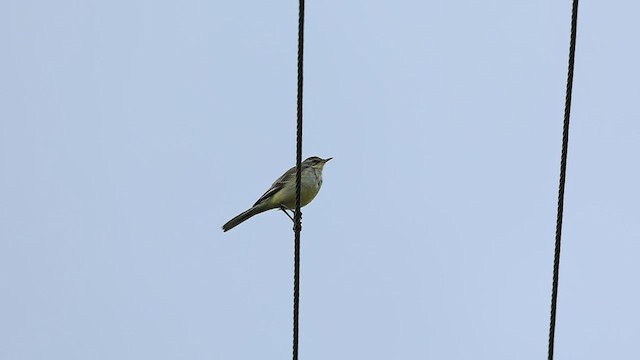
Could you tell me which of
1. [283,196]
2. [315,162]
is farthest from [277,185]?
[315,162]

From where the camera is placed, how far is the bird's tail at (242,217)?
529 inches

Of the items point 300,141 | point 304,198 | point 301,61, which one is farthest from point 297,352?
point 304,198

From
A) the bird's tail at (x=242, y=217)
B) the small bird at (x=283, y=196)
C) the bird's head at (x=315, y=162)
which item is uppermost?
the bird's head at (x=315, y=162)

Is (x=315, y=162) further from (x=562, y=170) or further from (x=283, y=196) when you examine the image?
(x=562, y=170)

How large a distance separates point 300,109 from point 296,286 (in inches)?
47.7

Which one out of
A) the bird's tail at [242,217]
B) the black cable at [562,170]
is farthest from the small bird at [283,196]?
the black cable at [562,170]

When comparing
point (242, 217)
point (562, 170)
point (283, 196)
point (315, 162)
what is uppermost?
point (562, 170)

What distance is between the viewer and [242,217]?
1348 cm

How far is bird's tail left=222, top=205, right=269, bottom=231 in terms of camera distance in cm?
1343

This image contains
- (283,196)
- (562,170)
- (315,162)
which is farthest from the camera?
(315,162)

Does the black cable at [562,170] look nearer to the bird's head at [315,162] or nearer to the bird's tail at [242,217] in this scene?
the bird's tail at [242,217]

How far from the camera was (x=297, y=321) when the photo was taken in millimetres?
7254

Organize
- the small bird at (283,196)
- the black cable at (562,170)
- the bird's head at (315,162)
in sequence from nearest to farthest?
1. the black cable at (562,170)
2. the small bird at (283,196)
3. the bird's head at (315,162)

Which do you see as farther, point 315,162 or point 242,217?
point 315,162
